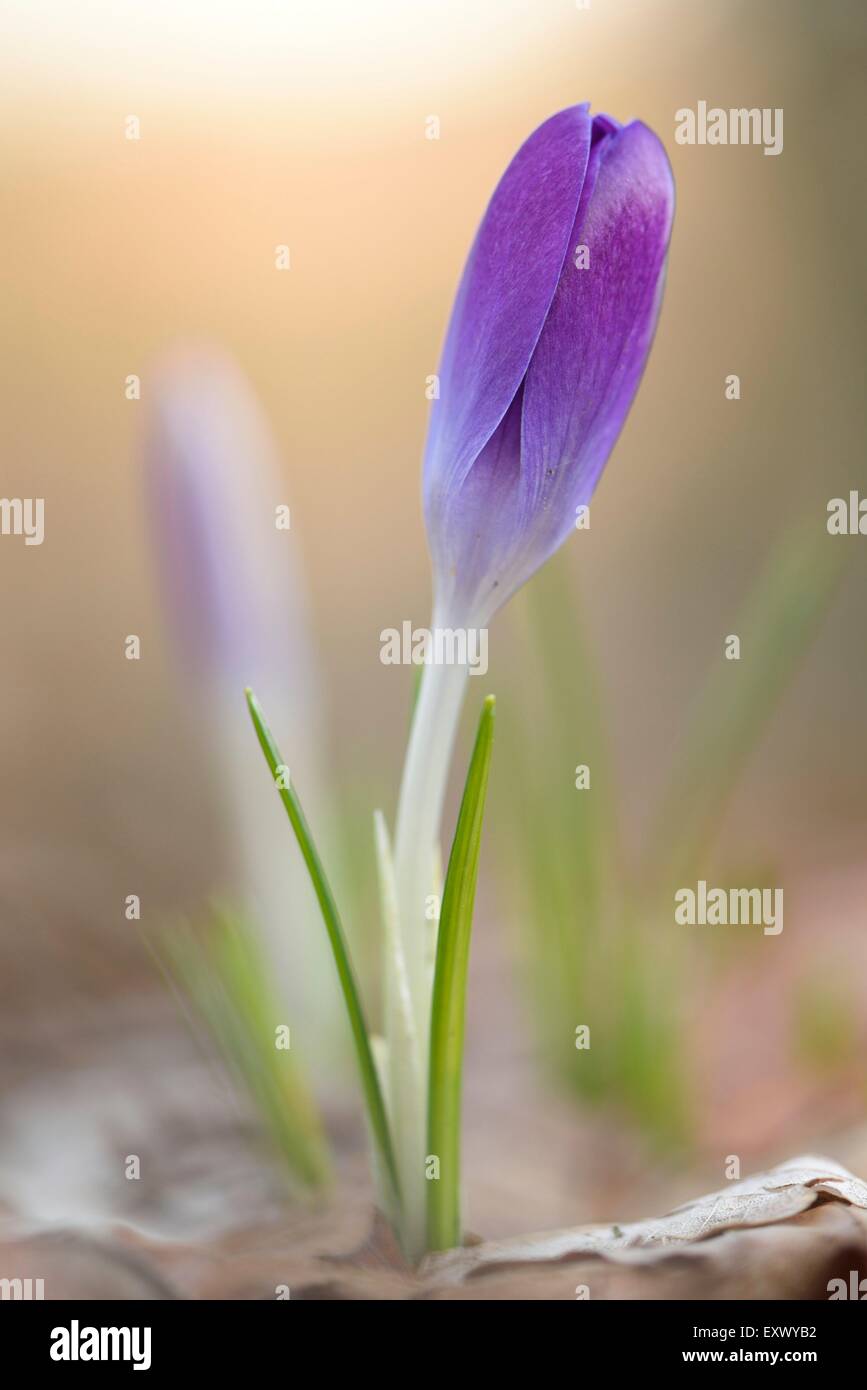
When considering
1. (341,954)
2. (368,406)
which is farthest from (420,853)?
(368,406)

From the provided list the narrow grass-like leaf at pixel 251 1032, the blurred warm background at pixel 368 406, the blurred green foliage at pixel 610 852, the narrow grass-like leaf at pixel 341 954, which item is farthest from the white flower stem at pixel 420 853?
the blurred warm background at pixel 368 406

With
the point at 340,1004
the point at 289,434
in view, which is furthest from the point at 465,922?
the point at 289,434

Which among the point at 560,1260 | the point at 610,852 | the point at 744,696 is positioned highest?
the point at 744,696

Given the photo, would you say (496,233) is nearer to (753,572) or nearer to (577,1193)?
(577,1193)

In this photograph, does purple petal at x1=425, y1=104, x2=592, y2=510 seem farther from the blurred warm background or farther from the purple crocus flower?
the blurred warm background

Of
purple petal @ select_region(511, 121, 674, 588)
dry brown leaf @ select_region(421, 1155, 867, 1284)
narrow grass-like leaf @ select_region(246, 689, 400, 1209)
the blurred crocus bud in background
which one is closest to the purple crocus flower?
purple petal @ select_region(511, 121, 674, 588)

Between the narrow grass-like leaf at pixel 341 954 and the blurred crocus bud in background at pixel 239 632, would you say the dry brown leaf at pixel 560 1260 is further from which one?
the blurred crocus bud in background at pixel 239 632

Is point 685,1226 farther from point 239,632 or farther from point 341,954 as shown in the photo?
point 239,632
